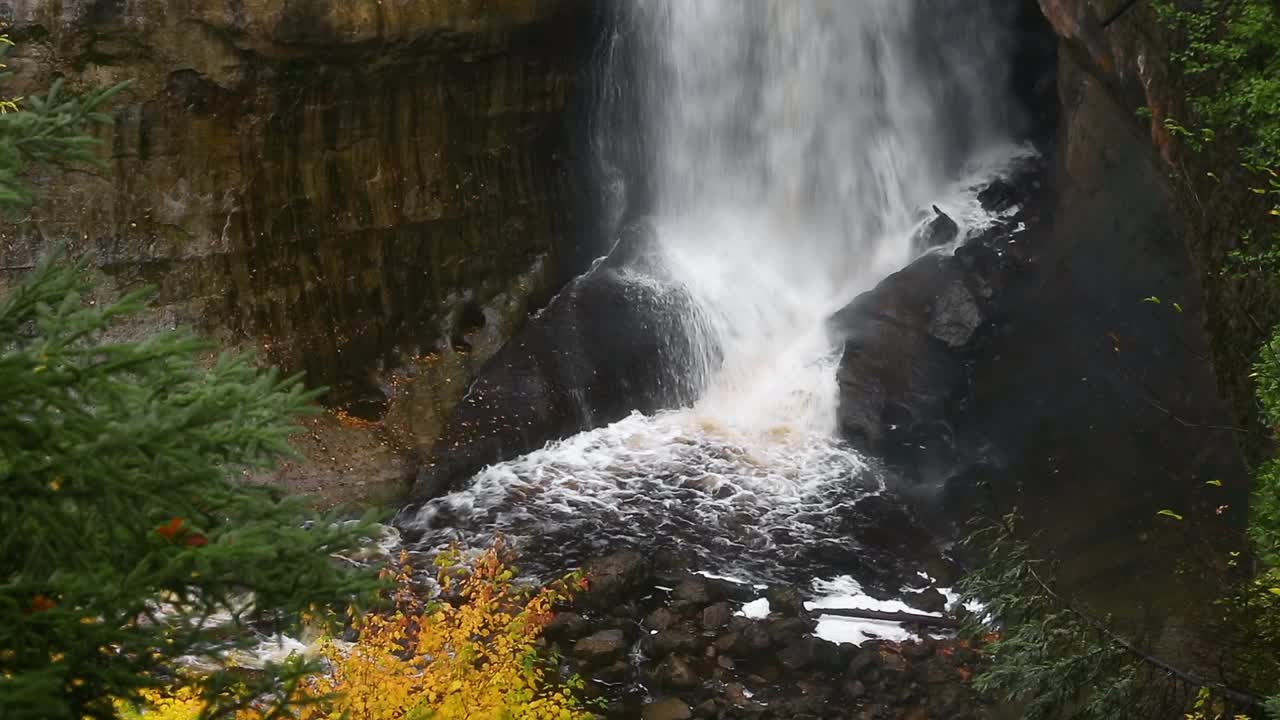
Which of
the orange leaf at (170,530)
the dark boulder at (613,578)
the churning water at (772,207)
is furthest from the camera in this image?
the churning water at (772,207)

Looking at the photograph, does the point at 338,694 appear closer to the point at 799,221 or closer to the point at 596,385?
the point at 596,385

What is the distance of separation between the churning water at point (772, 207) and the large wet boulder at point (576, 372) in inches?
12.8

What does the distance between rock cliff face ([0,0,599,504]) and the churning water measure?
207 cm

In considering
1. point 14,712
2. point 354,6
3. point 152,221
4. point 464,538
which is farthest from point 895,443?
point 14,712

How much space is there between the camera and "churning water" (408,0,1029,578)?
52.4ft

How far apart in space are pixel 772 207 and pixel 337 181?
8.62 m

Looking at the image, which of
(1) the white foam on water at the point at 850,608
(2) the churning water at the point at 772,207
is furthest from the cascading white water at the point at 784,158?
(1) the white foam on water at the point at 850,608

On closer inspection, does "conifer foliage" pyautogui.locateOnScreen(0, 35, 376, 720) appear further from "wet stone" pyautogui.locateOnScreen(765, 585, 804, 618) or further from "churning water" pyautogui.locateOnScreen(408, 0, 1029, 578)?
"churning water" pyautogui.locateOnScreen(408, 0, 1029, 578)

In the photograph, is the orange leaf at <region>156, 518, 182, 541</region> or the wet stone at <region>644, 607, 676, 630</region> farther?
the wet stone at <region>644, 607, 676, 630</region>

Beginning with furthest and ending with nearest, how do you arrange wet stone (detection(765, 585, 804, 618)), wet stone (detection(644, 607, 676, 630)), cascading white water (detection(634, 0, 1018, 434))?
1. cascading white water (detection(634, 0, 1018, 434))
2. wet stone (detection(765, 585, 804, 618))
3. wet stone (detection(644, 607, 676, 630))

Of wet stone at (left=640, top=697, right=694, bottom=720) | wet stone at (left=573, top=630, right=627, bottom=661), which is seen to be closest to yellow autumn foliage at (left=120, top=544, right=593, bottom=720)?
wet stone at (left=640, top=697, right=694, bottom=720)

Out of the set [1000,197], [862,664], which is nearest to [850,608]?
[862,664]

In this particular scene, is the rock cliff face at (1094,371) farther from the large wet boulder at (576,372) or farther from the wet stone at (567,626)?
the wet stone at (567,626)

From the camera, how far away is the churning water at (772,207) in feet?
52.4
